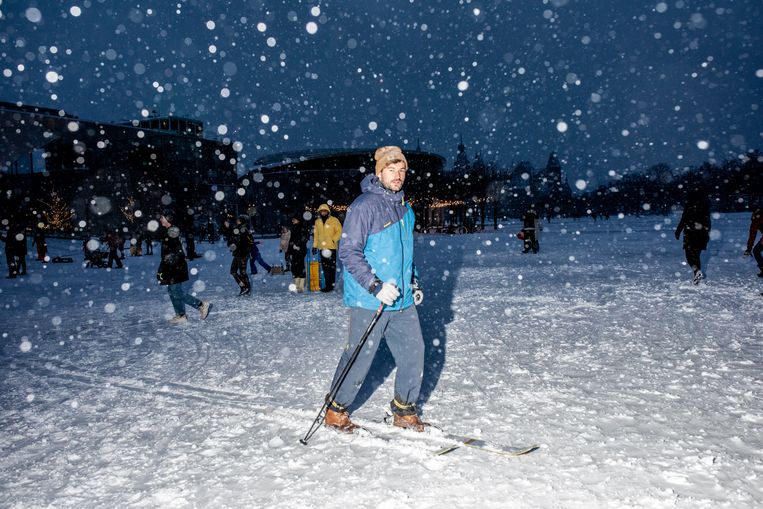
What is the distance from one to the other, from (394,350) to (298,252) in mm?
7314

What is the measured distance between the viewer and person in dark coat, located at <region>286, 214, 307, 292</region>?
10.4 meters

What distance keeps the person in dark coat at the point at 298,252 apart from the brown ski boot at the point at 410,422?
7.25m

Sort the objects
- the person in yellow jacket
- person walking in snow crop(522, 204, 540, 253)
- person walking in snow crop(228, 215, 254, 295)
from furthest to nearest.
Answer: person walking in snow crop(522, 204, 540, 253)
person walking in snow crop(228, 215, 254, 295)
the person in yellow jacket

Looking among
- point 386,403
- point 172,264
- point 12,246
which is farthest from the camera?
point 12,246

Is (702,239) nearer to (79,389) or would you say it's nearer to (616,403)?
(616,403)

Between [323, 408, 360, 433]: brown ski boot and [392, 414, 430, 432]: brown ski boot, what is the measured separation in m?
0.30

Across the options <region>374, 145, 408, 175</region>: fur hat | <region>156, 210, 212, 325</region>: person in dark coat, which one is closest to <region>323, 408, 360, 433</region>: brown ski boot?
<region>374, 145, 408, 175</region>: fur hat

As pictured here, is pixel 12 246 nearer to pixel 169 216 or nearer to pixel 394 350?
pixel 169 216

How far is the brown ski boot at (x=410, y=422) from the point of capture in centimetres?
335

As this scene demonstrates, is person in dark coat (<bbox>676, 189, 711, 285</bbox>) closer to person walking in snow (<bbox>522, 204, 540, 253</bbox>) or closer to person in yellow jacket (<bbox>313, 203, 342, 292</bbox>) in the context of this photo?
person in yellow jacket (<bbox>313, 203, 342, 292</bbox>)

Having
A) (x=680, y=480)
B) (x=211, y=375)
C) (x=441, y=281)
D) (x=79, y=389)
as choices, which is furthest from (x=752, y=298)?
(x=79, y=389)

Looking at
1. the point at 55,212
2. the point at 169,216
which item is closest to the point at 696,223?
the point at 169,216

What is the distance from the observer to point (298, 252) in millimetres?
10430

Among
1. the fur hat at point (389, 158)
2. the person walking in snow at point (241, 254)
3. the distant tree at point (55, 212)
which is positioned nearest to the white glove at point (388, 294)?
the fur hat at point (389, 158)
